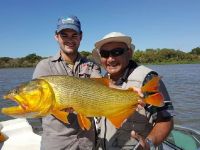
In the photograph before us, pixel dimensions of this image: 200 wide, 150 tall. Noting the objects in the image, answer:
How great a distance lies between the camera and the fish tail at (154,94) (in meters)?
3.30

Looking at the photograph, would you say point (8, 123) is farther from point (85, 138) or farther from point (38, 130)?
point (85, 138)

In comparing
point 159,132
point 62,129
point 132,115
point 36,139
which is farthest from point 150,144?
point 36,139

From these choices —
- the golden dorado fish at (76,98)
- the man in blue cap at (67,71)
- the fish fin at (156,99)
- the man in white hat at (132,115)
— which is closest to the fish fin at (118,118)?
the golden dorado fish at (76,98)

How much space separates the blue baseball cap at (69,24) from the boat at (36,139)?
2366mm

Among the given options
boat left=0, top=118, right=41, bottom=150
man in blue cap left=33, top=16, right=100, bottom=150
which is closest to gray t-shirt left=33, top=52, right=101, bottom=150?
man in blue cap left=33, top=16, right=100, bottom=150

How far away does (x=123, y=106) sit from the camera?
135 inches

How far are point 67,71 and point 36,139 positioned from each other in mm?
2229

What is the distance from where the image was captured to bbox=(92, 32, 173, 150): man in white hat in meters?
3.68

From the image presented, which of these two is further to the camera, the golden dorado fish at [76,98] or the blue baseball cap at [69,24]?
the blue baseball cap at [69,24]

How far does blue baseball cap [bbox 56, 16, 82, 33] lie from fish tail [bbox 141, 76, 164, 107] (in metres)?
1.39

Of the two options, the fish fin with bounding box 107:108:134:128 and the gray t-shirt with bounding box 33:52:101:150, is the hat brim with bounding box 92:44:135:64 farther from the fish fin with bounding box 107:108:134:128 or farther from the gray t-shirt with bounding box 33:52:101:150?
the fish fin with bounding box 107:108:134:128

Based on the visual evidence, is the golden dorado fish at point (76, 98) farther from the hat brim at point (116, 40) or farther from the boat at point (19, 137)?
the boat at point (19, 137)

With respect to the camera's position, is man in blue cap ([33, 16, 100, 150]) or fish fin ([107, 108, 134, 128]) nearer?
fish fin ([107, 108, 134, 128])

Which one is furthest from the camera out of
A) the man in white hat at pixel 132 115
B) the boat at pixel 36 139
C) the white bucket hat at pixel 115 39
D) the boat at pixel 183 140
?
the boat at pixel 36 139
